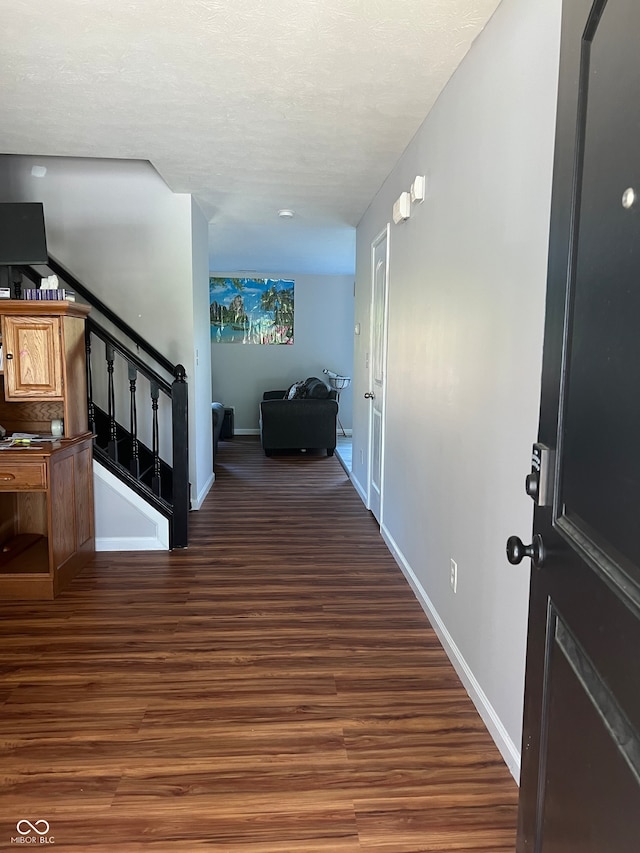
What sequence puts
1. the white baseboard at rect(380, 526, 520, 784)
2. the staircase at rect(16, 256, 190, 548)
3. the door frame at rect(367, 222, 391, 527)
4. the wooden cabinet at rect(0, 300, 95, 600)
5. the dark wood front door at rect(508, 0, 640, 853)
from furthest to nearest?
the door frame at rect(367, 222, 391, 527)
the staircase at rect(16, 256, 190, 548)
the wooden cabinet at rect(0, 300, 95, 600)
the white baseboard at rect(380, 526, 520, 784)
the dark wood front door at rect(508, 0, 640, 853)

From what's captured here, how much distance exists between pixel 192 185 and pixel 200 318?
111 cm

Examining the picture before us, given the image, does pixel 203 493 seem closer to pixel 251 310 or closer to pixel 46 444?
pixel 46 444

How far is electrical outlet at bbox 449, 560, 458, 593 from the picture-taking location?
2221 millimetres

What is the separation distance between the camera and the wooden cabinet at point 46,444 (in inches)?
109

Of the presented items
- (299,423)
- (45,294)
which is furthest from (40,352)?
(299,423)

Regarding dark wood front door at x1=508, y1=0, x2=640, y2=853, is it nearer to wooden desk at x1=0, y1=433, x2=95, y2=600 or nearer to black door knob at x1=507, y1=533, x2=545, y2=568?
black door knob at x1=507, y1=533, x2=545, y2=568

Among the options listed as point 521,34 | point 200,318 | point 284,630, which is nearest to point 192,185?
point 200,318

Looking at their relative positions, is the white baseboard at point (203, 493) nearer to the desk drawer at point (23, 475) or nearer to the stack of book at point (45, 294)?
the desk drawer at point (23, 475)

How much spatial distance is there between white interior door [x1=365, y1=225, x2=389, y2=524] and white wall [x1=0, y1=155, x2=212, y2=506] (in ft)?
4.63

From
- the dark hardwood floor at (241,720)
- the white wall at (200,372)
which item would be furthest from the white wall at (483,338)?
the white wall at (200,372)

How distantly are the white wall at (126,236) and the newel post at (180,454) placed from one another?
873 millimetres

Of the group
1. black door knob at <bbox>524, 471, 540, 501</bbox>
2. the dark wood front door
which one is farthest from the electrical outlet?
black door knob at <bbox>524, 471, 540, 501</bbox>

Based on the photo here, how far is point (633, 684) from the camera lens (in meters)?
0.72

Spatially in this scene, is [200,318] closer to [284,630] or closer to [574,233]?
[284,630]
